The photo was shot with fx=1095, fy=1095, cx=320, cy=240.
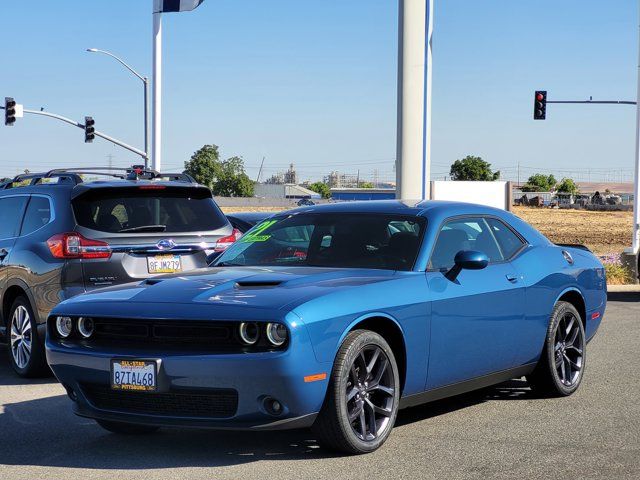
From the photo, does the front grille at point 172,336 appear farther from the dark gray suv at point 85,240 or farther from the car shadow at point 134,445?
the dark gray suv at point 85,240

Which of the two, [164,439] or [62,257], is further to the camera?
[62,257]

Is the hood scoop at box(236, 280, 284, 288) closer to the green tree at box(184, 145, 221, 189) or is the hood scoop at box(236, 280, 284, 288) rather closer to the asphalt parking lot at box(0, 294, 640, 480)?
the asphalt parking lot at box(0, 294, 640, 480)

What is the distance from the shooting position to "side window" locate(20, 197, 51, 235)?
988 centimetres

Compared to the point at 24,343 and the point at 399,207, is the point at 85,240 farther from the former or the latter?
the point at 399,207

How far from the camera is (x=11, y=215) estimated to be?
10484 mm

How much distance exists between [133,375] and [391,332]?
61.5 inches

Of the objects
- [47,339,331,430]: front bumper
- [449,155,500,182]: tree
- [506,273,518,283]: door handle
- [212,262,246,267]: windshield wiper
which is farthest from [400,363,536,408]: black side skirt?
[449,155,500,182]: tree

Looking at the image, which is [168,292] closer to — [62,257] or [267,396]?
[267,396]

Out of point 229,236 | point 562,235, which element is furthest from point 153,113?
point 562,235

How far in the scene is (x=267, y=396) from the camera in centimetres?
580

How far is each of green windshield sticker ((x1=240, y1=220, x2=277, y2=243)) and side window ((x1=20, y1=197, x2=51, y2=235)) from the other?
105 inches

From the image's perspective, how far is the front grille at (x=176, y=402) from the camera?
5.91 meters

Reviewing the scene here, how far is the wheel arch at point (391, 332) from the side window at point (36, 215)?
4.32 m

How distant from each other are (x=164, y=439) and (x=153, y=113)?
1587cm
